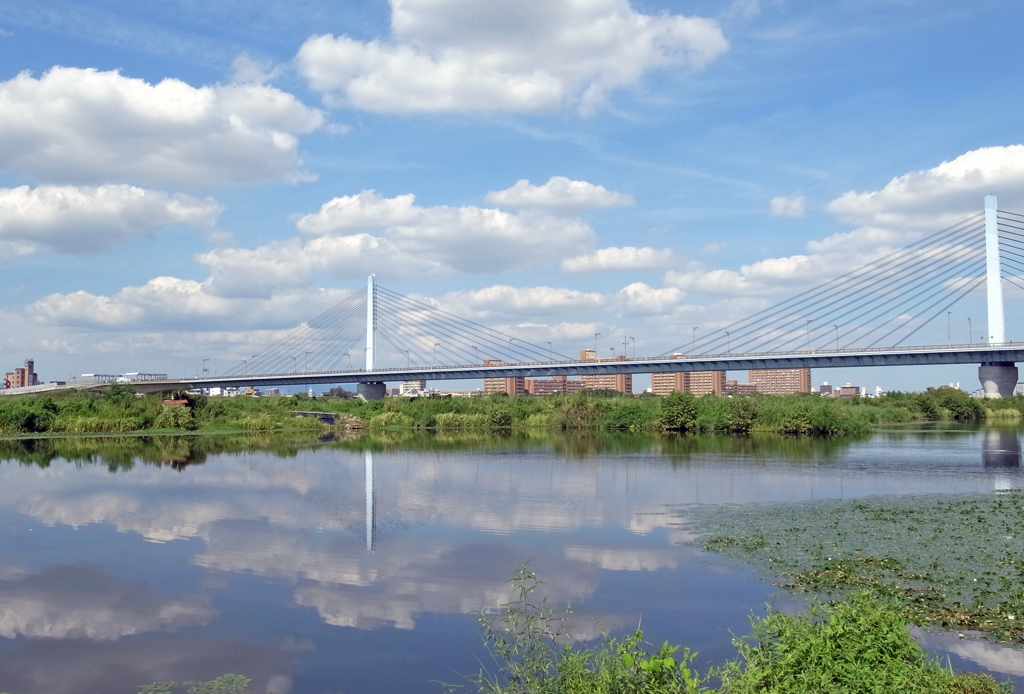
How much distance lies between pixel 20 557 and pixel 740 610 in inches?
470

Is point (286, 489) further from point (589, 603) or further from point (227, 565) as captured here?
point (589, 603)

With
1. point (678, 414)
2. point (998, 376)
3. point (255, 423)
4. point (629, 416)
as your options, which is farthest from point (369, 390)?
point (998, 376)

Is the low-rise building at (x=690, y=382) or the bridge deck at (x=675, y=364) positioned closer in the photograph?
the bridge deck at (x=675, y=364)

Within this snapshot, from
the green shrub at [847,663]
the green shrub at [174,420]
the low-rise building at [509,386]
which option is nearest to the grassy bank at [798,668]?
the green shrub at [847,663]

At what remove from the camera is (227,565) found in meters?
12.9

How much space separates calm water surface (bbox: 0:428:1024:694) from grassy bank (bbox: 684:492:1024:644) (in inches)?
29.4

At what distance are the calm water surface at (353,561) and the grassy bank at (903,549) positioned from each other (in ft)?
2.45

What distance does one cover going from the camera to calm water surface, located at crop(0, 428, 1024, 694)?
8492 mm

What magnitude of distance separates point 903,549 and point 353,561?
8838mm

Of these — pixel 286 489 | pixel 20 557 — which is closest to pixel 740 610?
pixel 20 557

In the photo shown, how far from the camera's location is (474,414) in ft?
195

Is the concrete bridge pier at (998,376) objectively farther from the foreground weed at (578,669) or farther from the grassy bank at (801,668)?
the foreground weed at (578,669)

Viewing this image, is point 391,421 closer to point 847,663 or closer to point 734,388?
point 847,663

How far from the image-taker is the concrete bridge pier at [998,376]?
192 ft
